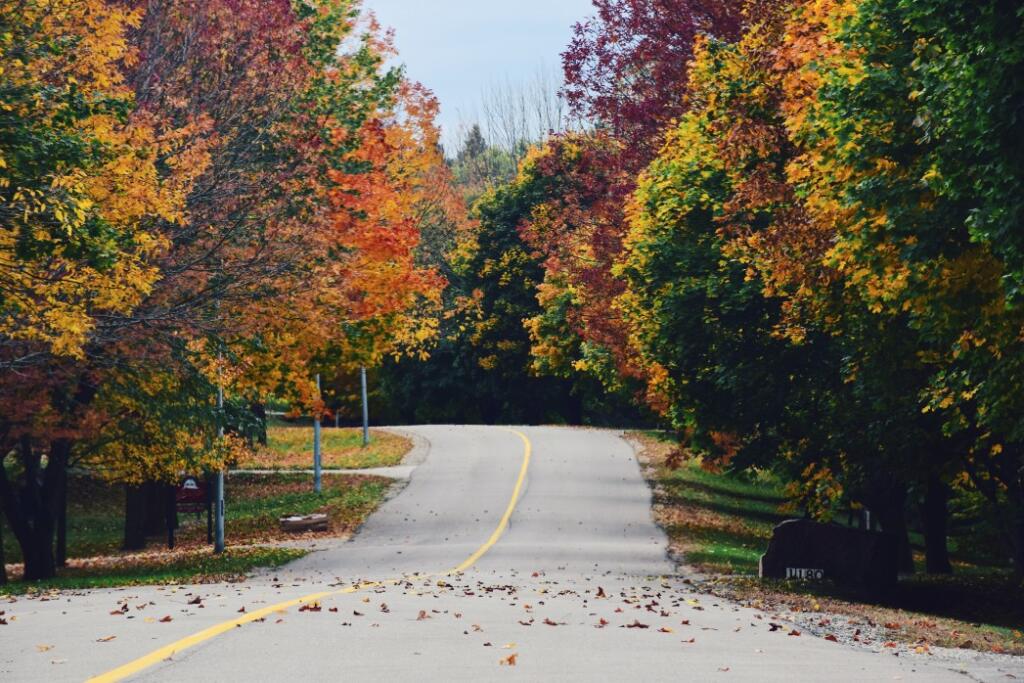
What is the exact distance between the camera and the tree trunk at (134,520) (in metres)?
32.8

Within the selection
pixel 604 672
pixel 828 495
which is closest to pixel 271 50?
pixel 828 495

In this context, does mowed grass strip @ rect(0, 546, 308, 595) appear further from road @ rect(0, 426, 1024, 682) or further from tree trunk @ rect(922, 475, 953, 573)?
tree trunk @ rect(922, 475, 953, 573)

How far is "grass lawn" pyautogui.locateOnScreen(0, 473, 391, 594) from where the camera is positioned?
24.9m

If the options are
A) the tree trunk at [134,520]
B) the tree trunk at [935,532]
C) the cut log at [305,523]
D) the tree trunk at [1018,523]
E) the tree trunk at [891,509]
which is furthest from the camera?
the cut log at [305,523]

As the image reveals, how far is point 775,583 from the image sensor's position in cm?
2241

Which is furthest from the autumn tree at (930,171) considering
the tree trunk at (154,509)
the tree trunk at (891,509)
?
the tree trunk at (154,509)

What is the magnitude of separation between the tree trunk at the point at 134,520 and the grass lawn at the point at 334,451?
11321 millimetres

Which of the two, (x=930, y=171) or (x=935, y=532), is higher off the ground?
(x=930, y=171)

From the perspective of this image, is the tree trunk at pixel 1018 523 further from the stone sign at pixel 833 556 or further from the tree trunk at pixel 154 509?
the tree trunk at pixel 154 509

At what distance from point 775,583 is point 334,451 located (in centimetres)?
3129

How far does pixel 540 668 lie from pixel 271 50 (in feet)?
55.4

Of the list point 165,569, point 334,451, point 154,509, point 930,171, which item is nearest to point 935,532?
point 165,569

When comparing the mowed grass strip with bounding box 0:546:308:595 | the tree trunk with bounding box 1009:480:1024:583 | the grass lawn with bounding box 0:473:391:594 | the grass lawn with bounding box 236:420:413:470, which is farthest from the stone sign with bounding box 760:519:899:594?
the grass lawn with bounding box 236:420:413:470

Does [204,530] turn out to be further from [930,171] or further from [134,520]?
[930,171]
